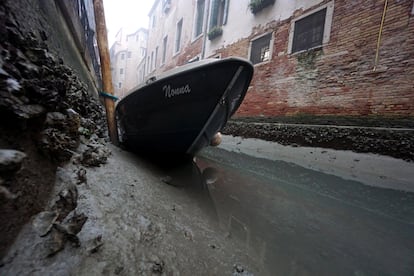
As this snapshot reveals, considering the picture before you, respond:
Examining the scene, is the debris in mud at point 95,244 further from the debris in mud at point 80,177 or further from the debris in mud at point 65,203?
the debris in mud at point 80,177

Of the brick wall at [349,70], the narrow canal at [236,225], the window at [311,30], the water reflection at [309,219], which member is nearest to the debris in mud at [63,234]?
the narrow canal at [236,225]

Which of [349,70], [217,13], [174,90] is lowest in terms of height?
[174,90]

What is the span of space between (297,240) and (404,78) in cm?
358

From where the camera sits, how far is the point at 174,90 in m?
2.13

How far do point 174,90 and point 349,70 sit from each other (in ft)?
12.3

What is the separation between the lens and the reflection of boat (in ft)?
6.59

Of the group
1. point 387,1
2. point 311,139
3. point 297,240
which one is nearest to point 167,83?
point 297,240

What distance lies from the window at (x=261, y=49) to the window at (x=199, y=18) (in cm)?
439

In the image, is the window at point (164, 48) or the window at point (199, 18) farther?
the window at point (164, 48)

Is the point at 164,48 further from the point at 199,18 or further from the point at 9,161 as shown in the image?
the point at 9,161

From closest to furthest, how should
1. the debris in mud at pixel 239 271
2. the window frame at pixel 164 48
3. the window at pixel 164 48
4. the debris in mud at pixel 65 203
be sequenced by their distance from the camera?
the debris in mud at pixel 65 203 < the debris in mud at pixel 239 271 < the window frame at pixel 164 48 < the window at pixel 164 48

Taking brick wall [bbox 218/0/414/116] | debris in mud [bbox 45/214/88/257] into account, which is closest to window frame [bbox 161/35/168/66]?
brick wall [bbox 218/0/414/116]

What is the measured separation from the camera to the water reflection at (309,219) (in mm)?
1212

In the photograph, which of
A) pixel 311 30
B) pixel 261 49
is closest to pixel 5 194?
pixel 311 30
